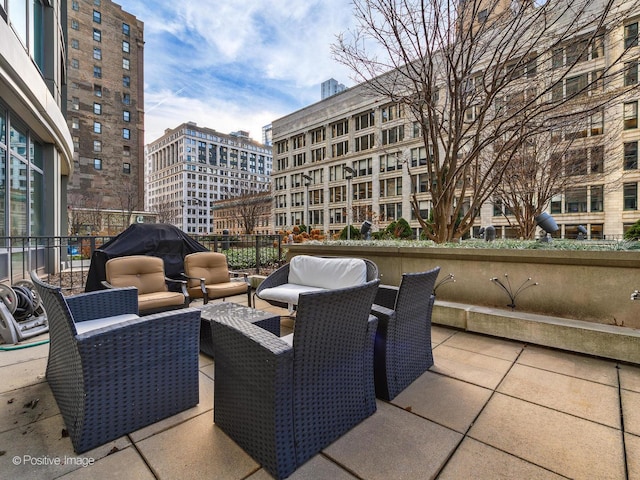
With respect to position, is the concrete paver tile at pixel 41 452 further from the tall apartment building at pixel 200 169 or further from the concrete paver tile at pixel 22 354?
the tall apartment building at pixel 200 169

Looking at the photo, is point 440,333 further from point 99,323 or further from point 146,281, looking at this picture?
point 146,281

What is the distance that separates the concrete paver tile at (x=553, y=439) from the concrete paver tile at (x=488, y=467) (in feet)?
0.20

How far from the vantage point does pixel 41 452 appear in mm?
1735

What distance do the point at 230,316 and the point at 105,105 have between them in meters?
38.1

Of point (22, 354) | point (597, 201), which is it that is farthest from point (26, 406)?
point (597, 201)

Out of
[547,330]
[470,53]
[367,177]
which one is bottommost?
[547,330]

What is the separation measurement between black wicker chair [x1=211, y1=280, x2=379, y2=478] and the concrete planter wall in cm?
241

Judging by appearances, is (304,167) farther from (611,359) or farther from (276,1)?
(611,359)

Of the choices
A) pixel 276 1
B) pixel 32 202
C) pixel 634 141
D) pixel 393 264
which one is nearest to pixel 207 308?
pixel 393 264

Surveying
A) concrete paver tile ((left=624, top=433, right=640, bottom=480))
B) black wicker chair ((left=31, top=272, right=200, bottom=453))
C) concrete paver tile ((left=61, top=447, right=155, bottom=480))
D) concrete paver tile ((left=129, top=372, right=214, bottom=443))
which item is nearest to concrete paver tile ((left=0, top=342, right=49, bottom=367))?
black wicker chair ((left=31, top=272, right=200, bottom=453))

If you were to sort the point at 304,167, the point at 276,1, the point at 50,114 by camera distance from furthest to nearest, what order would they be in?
the point at 304,167 → the point at 50,114 → the point at 276,1

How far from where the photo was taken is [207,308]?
3512mm

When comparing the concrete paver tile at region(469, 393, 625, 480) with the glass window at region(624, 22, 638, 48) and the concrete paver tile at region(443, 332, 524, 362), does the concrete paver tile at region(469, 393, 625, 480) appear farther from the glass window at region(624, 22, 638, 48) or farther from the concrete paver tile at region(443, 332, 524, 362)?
the glass window at region(624, 22, 638, 48)

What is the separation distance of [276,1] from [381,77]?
9.87ft
